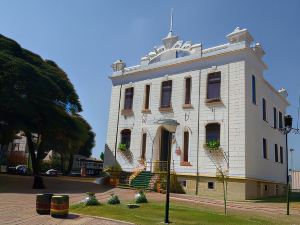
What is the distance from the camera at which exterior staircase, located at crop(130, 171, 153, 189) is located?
26453 millimetres

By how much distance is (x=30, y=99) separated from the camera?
84.8 feet

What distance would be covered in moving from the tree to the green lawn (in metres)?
11.1

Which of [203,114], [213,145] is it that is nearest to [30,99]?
[203,114]

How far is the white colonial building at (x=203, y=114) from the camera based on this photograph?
80.7 ft

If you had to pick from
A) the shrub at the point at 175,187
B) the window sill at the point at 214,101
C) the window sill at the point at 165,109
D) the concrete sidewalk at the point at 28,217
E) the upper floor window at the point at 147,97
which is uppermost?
the upper floor window at the point at 147,97

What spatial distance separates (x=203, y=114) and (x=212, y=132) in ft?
5.00

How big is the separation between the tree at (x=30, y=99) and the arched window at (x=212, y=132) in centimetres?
1024

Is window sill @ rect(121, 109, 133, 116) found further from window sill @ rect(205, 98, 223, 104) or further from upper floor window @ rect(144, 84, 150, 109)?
window sill @ rect(205, 98, 223, 104)

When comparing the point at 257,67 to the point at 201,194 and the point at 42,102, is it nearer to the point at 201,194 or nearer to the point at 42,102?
the point at 201,194

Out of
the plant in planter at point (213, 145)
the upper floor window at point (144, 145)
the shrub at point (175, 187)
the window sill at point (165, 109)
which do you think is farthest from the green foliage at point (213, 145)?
the upper floor window at point (144, 145)

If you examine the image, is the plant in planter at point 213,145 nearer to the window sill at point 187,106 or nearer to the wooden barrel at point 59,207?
the window sill at point 187,106

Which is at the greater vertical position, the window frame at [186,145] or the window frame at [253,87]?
the window frame at [253,87]

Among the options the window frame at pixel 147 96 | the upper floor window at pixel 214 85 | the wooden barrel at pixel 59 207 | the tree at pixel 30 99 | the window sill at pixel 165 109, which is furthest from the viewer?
the window frame at pixel 147 96

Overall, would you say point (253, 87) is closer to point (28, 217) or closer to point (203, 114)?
point (203, 114)
